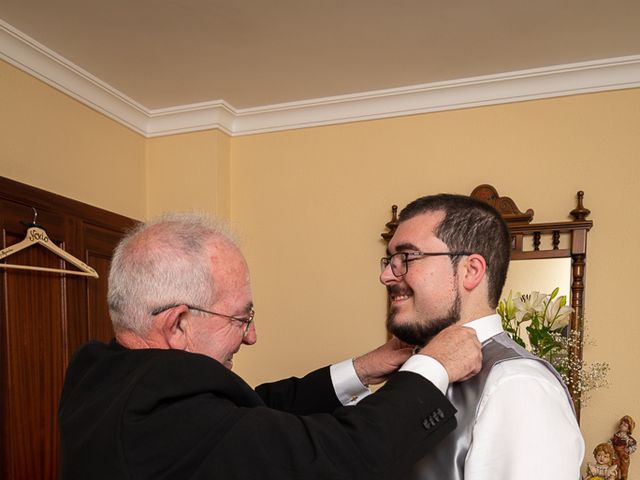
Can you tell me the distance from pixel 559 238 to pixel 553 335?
2.19ft

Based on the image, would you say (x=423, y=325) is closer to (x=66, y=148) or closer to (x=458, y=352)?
(x=458, y=352)

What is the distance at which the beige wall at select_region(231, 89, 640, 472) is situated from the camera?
3217 millimetres

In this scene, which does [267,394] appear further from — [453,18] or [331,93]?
[331,93]

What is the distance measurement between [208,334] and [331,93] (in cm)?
254

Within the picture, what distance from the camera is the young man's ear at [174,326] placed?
4.29 ft

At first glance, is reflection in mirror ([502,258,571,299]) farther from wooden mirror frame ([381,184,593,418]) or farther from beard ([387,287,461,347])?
beard ([387,287,461,347])

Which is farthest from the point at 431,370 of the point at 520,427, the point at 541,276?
the point at 541,276

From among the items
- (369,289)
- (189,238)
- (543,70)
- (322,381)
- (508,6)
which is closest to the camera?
(189,238)

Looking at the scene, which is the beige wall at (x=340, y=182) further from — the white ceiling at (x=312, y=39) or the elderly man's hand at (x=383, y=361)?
the elderly man's hand at (x=383, y=361)

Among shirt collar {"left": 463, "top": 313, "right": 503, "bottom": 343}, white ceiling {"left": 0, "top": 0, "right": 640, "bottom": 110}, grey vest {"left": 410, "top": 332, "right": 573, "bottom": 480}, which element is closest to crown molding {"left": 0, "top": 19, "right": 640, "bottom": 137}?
white ceiling {"left": 0, "top": 0, "right": 640, "bottom": 110}

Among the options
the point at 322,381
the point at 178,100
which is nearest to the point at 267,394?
the point at 322,381

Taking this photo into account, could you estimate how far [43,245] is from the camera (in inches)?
112

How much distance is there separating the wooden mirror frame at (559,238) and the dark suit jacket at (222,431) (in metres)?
2.20

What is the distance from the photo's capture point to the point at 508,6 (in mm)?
2707
